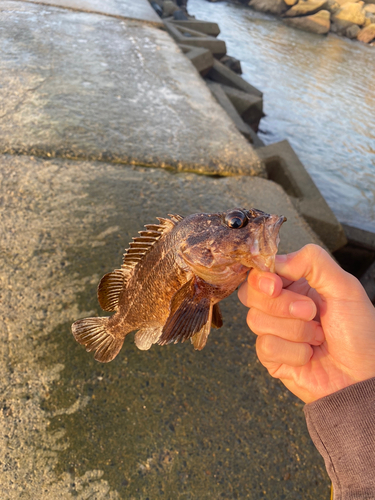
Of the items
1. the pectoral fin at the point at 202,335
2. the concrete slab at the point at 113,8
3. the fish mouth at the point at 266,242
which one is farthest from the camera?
the concrete slab at the point at 113,8

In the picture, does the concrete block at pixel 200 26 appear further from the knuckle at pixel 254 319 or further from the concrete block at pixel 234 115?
the knuckle at pixel 254 319

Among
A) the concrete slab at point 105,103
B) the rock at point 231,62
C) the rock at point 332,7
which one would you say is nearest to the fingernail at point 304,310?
the concrete slab at point 105,103

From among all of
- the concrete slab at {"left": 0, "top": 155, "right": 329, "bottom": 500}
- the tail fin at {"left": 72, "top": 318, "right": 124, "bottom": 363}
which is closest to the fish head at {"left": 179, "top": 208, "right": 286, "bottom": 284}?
the tail fin at {"left": 72, "top": 318, "right": 124, "bottom": 363}

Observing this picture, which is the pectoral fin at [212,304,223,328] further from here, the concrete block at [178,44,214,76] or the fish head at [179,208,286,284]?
the concrete block at [178,44,214,76]

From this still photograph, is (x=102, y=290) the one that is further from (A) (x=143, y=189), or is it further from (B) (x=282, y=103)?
(B) (x=282, y=103)

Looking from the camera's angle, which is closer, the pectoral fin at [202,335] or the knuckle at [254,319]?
the pectoral fin at [202,335]

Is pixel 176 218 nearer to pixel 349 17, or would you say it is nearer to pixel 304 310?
pixel 304 310

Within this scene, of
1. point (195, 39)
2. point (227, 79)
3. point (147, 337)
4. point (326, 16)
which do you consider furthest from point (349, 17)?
point (147, 337)
